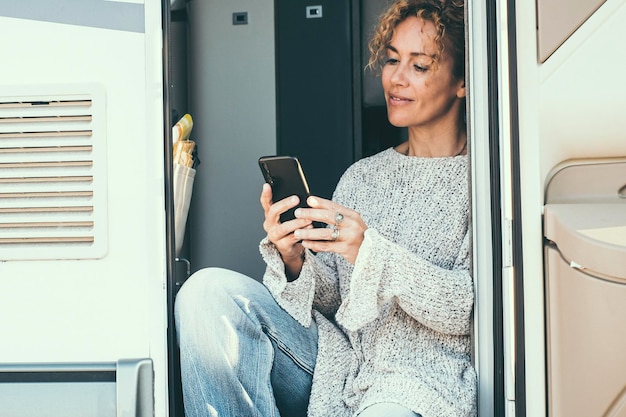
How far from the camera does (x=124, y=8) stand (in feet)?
6.16

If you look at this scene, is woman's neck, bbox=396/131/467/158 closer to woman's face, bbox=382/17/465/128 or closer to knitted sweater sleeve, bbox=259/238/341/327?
woman's face, bbox=382/17/465/128

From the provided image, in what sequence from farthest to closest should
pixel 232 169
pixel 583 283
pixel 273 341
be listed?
pixel 232 169
pixel 273 341
pixel 583 283

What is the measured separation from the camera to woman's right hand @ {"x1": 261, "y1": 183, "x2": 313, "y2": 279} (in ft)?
6.78

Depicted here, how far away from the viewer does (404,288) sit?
198 cm

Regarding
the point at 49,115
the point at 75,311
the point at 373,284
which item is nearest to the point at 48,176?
the point at 49,115

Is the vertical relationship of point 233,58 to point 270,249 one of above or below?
above

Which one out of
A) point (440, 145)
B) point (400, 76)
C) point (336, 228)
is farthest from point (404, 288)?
point (400, 76)

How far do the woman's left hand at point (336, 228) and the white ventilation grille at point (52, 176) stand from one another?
0.49 metres

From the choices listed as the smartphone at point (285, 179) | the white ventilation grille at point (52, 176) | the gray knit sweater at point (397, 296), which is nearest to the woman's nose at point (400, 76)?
the gray knit sweater at point (397, 296)

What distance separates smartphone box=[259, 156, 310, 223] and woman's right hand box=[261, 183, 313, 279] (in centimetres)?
2

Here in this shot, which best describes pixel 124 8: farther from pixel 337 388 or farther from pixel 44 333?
pixel 337 388

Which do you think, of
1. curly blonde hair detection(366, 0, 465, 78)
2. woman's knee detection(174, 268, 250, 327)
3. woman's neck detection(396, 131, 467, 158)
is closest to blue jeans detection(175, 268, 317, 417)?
woman's knee detection(174, 268, 250, 327)

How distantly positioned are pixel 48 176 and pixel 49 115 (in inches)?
5.5

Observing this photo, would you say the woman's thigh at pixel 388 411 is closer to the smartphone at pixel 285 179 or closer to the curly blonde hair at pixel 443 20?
the smartphone at pixel 285 179
